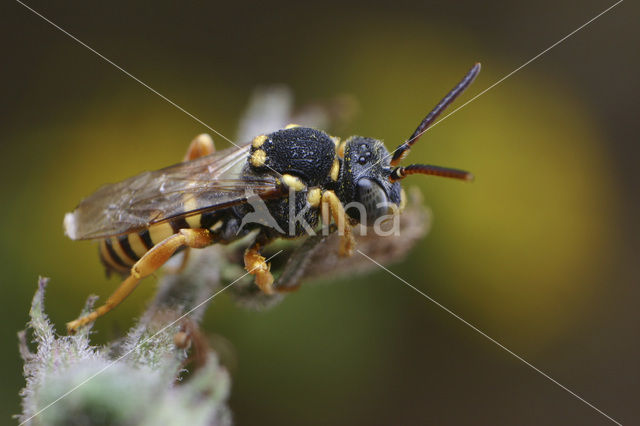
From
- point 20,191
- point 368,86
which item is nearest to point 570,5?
point 368,86

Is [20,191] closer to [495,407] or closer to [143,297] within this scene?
[143,297]

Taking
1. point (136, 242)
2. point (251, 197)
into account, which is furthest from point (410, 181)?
point (136, 242)

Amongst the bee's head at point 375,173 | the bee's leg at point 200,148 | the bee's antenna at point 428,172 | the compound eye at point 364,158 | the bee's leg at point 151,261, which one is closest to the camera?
the bee's antenna at point 428,172

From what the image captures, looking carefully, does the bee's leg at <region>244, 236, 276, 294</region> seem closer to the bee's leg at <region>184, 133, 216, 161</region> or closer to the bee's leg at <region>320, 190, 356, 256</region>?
the bee's leg at <region>320, 190, 356, 256</region>

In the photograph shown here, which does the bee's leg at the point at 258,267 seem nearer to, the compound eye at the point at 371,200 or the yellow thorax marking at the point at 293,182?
the yellow thorax marking at the point at 293,182

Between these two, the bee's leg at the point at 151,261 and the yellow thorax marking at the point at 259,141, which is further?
the yellow thorax marking at the point at 259,141

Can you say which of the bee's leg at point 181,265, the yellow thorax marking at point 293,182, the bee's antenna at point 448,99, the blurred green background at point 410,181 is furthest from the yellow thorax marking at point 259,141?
the blurred green background at point 410,181

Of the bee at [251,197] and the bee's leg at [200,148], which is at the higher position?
the bee's leg at [200,148]
